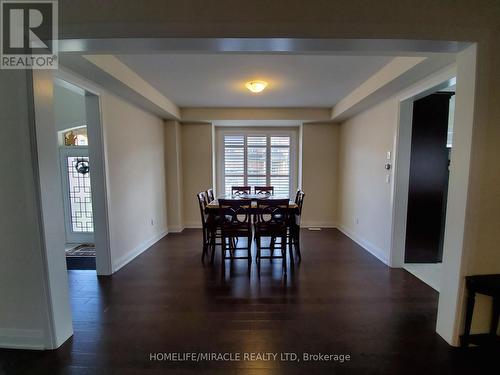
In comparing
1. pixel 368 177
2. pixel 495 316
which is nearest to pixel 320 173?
pixel 368 177

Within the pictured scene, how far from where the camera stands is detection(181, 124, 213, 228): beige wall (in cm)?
509

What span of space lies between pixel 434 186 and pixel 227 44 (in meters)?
3.33

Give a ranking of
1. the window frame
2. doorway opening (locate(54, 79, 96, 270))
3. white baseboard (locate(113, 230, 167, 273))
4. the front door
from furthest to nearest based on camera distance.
Answer: the window frame → the front door → doorway opening (locate(54, 79, 96, 270)) → white baseboard (locate(113, 230, 167, 273))

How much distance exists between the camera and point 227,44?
1.62 meters

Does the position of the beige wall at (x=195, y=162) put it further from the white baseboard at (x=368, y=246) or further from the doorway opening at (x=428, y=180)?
the doorway opening at (x=428, y=180)

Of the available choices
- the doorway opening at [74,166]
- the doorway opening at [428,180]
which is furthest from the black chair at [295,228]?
the doorway opening at [74,166]

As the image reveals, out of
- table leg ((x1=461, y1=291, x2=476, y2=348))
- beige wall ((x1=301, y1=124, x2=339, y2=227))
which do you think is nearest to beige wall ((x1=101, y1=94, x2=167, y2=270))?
beige wall ((x1=301, y1=124, x2=339, y2=227))

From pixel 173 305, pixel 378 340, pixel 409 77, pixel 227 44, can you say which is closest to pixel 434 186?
pixel 409 77

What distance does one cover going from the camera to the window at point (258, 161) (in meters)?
5.70

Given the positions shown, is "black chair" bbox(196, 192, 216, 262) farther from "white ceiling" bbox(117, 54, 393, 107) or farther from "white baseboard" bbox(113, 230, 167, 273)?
"white ceiling" bbox(117, 54, 393, 107)

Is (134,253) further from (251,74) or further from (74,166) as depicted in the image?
(251,74)

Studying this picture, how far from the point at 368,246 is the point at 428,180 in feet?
4.44

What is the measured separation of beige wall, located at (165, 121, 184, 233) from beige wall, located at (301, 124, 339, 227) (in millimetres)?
2778

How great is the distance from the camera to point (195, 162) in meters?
5.13
